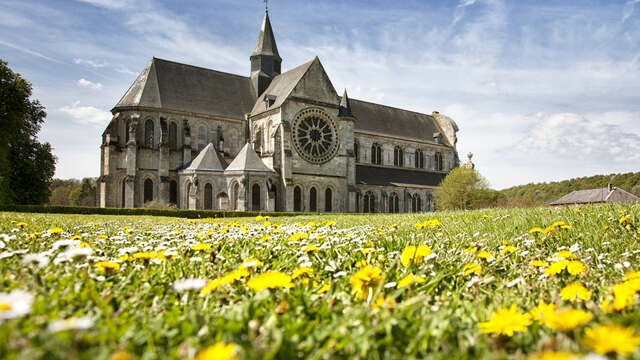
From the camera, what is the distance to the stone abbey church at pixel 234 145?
34.5 m

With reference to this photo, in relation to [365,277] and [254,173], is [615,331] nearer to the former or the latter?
[365,277]

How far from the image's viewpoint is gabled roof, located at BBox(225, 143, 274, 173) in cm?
3397

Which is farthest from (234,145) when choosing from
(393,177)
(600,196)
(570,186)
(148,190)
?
(570,186)

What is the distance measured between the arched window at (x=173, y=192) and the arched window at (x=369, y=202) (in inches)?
699

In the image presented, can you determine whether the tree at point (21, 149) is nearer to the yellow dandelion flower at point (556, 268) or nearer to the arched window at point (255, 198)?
the arched window at point (255, 198)

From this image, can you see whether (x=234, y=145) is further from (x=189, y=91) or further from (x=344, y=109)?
(x=344, y=109)

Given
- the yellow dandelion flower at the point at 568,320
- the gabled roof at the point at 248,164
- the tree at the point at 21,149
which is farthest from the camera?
the gabled roof at the point at 248,164

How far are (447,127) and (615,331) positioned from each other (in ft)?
193

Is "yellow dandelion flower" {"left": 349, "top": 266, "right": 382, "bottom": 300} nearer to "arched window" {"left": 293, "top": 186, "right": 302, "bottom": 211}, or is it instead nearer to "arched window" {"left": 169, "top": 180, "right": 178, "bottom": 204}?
"arched window" {"left": 293, "top": 186, "right": 302, "bottom": 211}

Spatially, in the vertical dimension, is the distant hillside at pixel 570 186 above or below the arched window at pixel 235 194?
above

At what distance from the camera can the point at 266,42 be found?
4616 centimetres

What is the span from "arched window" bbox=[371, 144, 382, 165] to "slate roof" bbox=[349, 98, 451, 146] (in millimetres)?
1819

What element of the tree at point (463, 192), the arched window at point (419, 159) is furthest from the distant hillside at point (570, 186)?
the tree at point (463, 192)

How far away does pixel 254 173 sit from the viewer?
33969 millimetres
